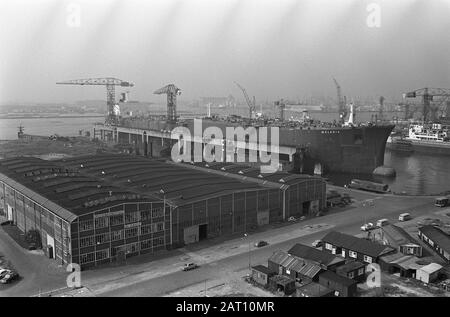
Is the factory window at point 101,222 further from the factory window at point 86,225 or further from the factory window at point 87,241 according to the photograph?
the factory window at point 87,241

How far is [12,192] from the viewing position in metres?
16.0

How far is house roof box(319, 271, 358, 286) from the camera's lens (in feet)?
33.4

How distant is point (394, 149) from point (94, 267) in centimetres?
4317

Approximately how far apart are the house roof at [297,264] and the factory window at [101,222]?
4.62m

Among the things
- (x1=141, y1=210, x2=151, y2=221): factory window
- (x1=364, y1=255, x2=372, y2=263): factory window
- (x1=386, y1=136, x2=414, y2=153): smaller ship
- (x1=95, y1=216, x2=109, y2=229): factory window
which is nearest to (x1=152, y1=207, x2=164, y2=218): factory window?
(x1=141, y1=210, x2=151, y2=221): factory window

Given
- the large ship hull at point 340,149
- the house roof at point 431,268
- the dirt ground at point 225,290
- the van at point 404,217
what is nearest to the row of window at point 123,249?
the dirt ground at point 225,290

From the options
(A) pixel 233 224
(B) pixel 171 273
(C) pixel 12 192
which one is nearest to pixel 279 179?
(A) pixel 233 224

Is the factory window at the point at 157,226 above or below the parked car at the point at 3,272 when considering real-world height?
above

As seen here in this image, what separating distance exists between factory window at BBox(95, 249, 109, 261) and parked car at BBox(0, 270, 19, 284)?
2023 mm

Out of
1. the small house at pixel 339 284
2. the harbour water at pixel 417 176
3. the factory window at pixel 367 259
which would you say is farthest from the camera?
the harbour water at pixel 417 176

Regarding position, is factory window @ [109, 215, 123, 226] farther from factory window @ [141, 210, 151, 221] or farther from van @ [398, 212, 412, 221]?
van @ [398, 212, 412, 221]

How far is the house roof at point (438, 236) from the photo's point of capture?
→ 42.3ft

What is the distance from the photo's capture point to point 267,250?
526 inches

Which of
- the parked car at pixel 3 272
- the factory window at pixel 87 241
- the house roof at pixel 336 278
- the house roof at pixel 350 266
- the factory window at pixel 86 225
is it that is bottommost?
the parked car at pixel 3 272
